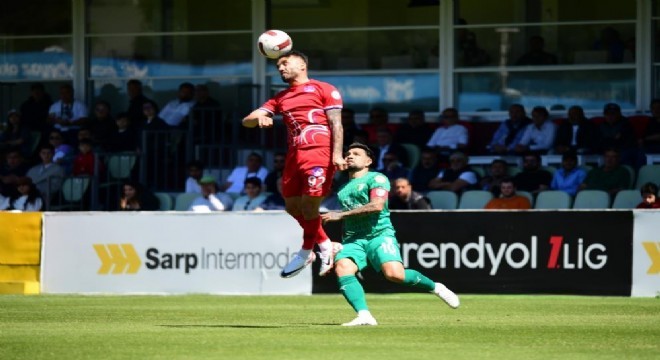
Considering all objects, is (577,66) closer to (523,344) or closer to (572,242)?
(572,242)

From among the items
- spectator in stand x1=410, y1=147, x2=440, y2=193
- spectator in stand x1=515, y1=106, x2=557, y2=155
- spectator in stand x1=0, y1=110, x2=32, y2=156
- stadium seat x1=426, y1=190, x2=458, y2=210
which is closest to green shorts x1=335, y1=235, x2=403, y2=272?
stadium seat x1=426, y1=190, x2=458, y2=210

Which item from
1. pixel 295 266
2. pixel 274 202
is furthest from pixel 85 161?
pixel 295 266

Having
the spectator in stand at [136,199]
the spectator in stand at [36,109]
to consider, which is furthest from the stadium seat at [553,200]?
the spectator in stand at [36,109]

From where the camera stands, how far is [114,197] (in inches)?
947

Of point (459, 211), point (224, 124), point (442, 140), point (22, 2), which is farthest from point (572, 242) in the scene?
point (22, 2)

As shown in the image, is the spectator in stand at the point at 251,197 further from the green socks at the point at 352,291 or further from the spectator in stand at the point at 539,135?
the green socks at the point at 352,291

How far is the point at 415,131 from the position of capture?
23.4 m

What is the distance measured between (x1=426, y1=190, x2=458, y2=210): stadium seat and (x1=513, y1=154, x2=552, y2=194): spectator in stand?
3.24 feet

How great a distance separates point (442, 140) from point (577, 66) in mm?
3223

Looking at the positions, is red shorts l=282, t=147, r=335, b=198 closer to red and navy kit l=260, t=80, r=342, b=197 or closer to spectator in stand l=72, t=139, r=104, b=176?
red and navy kit l=260, t=80, r=342, b=197

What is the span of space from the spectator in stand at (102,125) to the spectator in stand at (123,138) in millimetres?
96

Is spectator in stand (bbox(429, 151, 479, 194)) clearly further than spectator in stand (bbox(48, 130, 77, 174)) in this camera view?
No

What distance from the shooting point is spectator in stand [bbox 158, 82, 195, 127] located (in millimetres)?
24859

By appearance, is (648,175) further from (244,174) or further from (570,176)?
(244,174)
